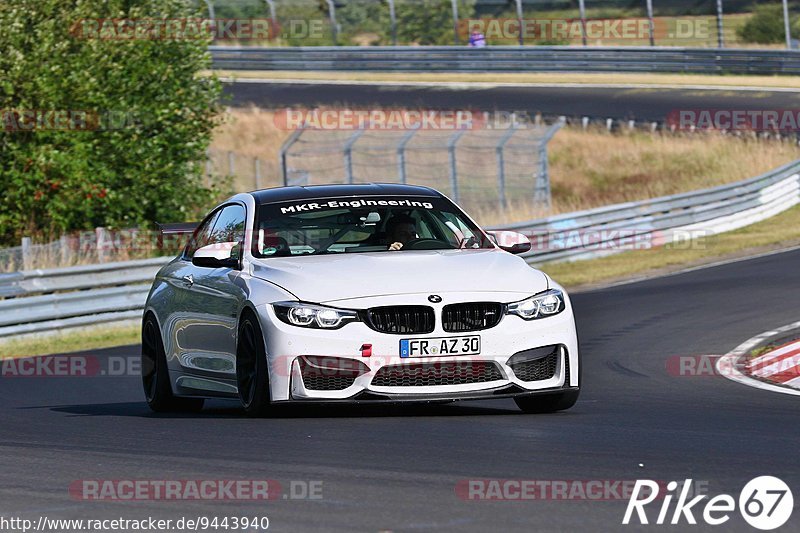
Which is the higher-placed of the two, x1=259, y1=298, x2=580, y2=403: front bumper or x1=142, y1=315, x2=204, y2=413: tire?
x1=259, y1=298, x2=580, y2=403: front bumper

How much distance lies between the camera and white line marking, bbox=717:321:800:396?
11.9 metres

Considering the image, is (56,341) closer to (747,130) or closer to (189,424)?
(189,424)

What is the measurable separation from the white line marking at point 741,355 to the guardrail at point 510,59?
31508 mm

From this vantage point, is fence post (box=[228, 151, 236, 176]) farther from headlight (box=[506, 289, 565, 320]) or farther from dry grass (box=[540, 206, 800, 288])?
headlight (box=[506, 289, 565, 320])

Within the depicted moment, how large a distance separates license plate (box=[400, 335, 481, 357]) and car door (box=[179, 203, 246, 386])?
1188 mm

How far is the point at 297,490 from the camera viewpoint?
275 inches

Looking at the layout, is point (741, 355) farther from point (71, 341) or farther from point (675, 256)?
point (675, 256)

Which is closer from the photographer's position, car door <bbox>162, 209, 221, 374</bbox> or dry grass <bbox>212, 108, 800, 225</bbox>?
car door <bbox>162, 209, 221, 374</bbox>

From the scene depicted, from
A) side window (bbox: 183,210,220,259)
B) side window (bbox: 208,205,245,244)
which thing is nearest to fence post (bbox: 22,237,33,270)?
side window (bbox: 183,210,220,259)

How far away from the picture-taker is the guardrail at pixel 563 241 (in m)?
20.3

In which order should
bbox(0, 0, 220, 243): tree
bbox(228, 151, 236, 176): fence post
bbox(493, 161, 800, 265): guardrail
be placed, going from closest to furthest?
1. bbox(0, 0, 220, 243): tree
2. bbox(493, 161, 800, 265): guardrail
3. bbox(228, 151, 236, 176): fence post

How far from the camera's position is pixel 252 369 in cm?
971
